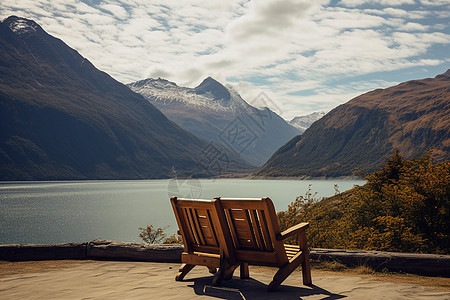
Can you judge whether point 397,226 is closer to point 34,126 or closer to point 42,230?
point 42,230

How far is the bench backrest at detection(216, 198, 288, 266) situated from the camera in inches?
180

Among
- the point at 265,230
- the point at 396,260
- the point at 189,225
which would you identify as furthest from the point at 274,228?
the point at 396,260

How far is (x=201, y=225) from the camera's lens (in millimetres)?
5379

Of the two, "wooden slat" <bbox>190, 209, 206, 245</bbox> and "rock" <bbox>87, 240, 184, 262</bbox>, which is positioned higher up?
"wooden slat" <bbox>190, 209, 206, 245</bbox>

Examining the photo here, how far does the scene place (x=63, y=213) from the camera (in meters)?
51.1

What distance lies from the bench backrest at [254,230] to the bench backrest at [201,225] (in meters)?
0.14

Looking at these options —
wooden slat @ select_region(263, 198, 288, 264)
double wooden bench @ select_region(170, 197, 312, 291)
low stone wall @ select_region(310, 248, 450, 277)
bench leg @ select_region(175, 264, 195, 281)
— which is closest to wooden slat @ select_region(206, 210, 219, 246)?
double wooden bench @ select_region(170, 197, 312, 291)

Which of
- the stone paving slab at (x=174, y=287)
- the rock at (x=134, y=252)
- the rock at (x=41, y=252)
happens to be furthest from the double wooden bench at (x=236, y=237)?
the rock at (x=41, y=252)

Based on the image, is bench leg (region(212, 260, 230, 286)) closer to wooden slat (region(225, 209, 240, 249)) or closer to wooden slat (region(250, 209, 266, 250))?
wooden slat (region(225, 209, 240, 249))

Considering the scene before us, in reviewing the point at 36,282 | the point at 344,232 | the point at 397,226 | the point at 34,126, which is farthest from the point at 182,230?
the point at 34,126

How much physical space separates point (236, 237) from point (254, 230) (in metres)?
0.36

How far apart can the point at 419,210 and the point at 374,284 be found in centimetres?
453

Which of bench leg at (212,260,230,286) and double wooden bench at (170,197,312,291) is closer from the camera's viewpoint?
double wooden bench at (170,197,312,291)

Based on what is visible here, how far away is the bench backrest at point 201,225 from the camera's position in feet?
16.3
